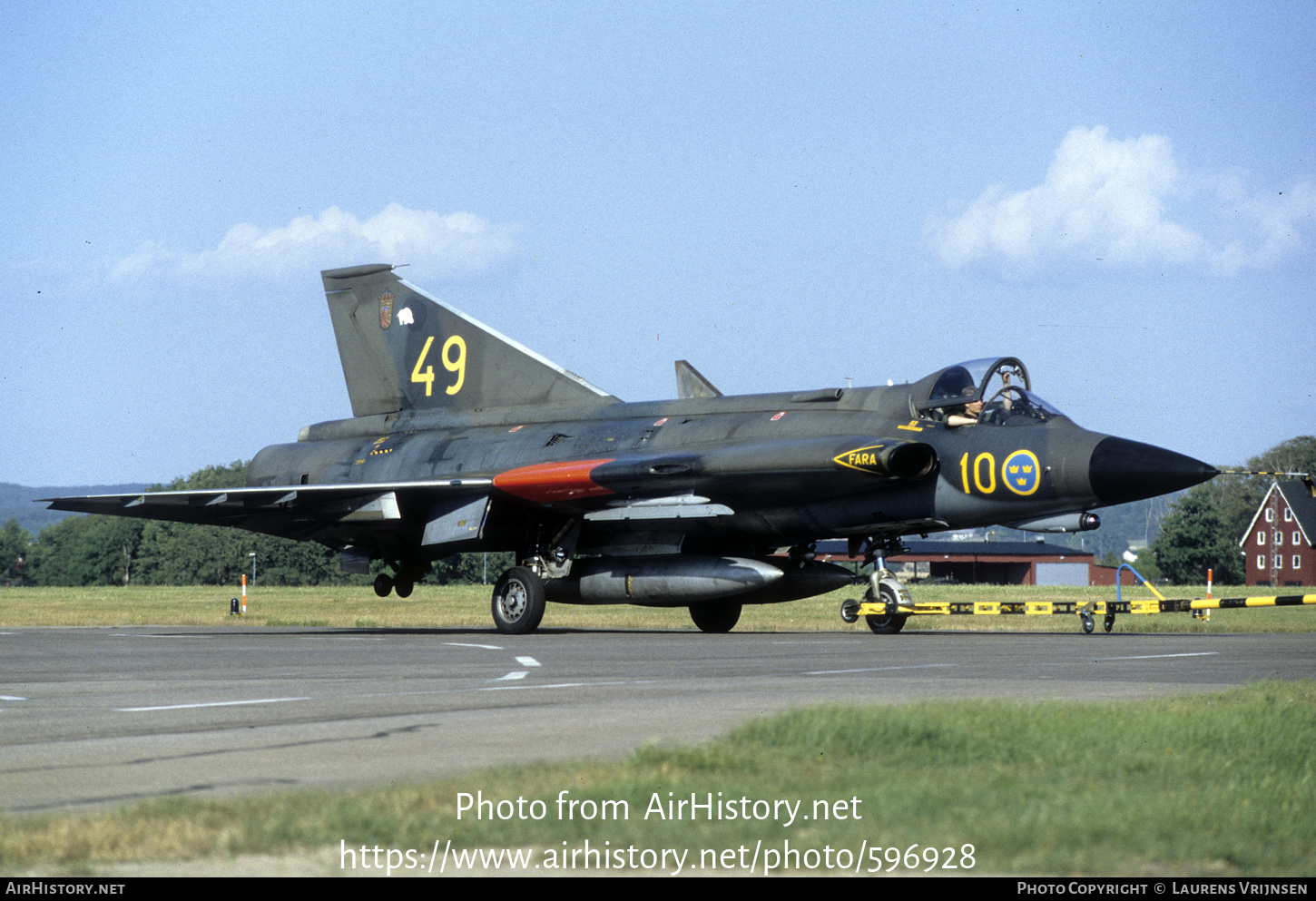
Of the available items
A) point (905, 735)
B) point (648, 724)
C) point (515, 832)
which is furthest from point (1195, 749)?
point (515, 832)

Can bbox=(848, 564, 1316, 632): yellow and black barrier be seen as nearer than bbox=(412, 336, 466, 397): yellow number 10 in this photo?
Yes

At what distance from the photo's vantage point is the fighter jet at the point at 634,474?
17344mm

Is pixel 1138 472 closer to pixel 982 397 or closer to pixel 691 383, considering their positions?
pixel 982 397

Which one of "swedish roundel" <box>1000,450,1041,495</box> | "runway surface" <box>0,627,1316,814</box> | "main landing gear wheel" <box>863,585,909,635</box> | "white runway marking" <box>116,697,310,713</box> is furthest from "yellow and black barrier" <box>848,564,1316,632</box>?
"white runway marking" <box>116,697,310,713</box>

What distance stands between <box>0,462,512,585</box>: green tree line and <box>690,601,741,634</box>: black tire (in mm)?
62689

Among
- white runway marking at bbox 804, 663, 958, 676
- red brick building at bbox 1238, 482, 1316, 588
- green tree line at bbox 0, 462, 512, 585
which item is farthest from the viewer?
red brick building at bbox 1238, 482, 1316, 588

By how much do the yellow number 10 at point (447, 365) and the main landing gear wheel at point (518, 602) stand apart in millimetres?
4772

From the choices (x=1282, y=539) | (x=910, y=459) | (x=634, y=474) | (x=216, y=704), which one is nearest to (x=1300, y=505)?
(x=1282, y=539)

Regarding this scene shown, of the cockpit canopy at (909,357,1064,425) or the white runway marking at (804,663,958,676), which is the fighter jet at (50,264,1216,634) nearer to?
the cockpit canopy at (909,357,1064,425)

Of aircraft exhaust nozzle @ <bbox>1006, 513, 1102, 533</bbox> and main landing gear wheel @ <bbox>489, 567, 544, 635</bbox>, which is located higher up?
aircraft exhaust nozzle @ <bbox>1006, 513, 1102, 533</bbox>

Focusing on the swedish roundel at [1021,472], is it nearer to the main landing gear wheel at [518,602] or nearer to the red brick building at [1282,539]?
the main landing gear wheel at [518,602]

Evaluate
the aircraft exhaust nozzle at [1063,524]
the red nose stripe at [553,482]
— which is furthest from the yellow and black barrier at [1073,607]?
the red nose stripe at [553,482]

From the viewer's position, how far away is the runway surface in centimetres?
652

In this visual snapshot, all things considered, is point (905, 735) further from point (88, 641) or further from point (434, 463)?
point (434, 463)
